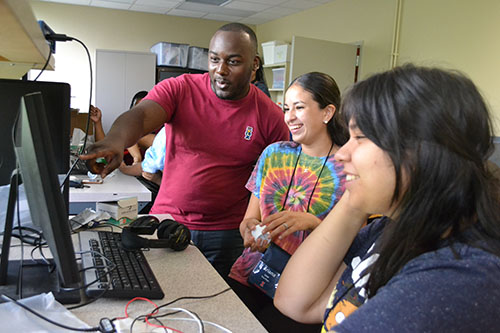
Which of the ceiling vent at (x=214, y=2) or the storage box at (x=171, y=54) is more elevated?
the ceiling vent at (x=214, y=2)

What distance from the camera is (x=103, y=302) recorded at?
904 millimetres

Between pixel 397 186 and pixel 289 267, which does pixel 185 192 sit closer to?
pixel 289 267

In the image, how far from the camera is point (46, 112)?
1155mm

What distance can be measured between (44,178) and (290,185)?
1065 mm

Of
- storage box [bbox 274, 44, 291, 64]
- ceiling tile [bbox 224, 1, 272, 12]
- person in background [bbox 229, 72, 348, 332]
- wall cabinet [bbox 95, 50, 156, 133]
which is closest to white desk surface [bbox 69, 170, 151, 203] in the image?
person in background [bbox 229, 72, 348, 332]

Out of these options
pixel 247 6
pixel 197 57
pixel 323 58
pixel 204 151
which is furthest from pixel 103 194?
pixel 197 57

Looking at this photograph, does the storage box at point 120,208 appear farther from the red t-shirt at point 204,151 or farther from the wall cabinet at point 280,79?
the wall cabinet at point 280,79

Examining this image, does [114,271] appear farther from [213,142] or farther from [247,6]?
[247,6]

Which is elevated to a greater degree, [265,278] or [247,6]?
[247,6]

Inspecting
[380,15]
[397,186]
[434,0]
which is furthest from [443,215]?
[380,15]

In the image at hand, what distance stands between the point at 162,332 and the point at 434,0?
4.02 m

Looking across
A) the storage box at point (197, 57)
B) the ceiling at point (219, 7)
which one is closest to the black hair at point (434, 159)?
the ceiling at point (219, 7)

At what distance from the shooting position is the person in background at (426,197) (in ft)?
1.72

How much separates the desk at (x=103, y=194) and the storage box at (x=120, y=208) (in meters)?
0.65
